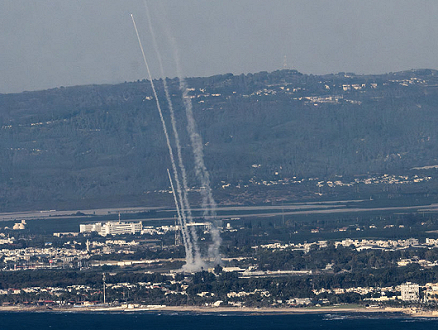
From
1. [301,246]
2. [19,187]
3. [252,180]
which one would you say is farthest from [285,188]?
[301,246]

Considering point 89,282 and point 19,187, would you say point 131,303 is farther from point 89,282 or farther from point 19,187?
point 19,187

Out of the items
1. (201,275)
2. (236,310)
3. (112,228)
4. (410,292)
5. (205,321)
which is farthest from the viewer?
(112,228)

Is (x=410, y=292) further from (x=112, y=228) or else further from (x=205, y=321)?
(x=112, y=228)

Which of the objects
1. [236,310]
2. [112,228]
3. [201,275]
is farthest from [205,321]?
[112,228]

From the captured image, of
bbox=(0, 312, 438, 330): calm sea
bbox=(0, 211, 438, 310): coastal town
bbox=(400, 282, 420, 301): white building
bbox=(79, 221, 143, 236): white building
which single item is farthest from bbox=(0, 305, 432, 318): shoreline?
bbox=(79, 221, 143, 236): white building

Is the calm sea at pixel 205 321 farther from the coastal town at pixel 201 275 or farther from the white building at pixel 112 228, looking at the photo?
the white building at pixel 112 228

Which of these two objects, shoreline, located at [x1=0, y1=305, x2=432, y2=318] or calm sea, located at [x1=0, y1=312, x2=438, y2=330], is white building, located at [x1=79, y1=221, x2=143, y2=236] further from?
calm sea, located at [x1=0, y1=312, x2=438, y2=330]

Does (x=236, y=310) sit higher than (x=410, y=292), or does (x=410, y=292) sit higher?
(x=410, y=292)
